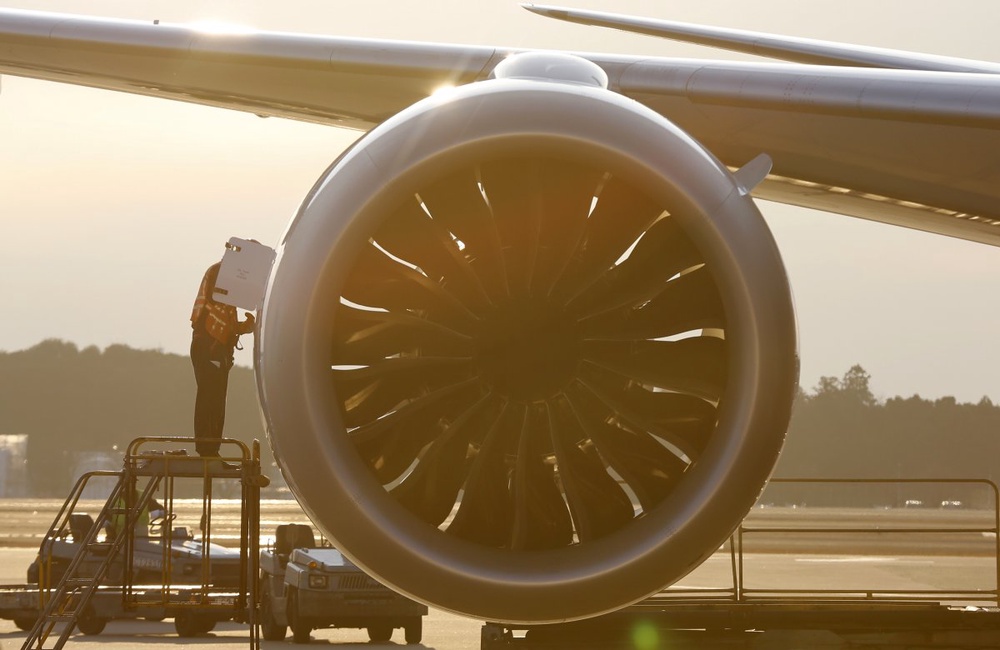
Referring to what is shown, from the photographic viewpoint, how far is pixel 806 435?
132m

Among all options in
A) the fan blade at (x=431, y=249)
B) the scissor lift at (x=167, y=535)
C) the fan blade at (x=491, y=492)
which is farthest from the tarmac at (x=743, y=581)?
the fan blade at (x=431, y=249)

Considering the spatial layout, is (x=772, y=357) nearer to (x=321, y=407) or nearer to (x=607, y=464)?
(x=607, y=464)

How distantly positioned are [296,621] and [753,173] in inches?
495

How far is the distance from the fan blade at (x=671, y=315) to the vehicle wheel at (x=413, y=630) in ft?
39.3

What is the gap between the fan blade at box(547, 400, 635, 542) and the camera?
4797 millimetres

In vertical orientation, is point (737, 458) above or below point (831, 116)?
below

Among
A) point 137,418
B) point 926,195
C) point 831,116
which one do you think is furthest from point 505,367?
point 137,418

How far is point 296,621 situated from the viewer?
1636 centimetres

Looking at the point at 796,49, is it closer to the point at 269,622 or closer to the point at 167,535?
the point at 167,535

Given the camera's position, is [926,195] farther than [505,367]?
Yes

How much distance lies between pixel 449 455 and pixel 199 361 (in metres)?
5.73

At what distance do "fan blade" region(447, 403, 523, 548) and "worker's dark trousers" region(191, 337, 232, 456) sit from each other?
5528 mm

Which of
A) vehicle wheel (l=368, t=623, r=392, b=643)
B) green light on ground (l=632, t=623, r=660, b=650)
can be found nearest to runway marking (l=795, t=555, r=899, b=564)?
vehicle wheel (l=368, t=623, r=392, b=643)

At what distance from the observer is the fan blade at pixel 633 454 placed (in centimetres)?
486
